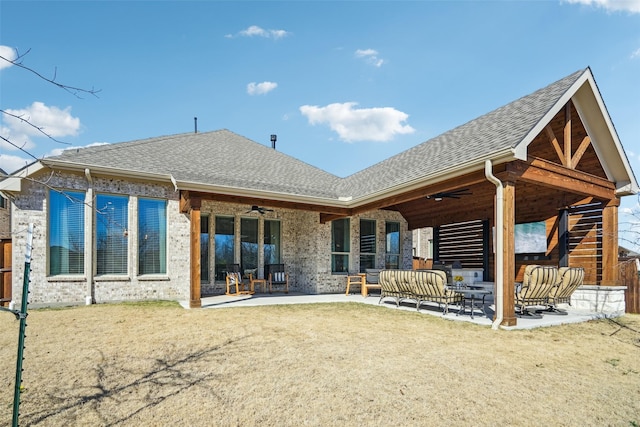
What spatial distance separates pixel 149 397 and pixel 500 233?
19.0 ft

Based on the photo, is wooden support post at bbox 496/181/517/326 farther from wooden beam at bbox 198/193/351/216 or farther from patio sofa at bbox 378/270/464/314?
wooden beam at bbox 198/193/351/216

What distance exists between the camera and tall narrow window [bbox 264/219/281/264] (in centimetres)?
1234

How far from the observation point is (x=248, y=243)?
1203 cm

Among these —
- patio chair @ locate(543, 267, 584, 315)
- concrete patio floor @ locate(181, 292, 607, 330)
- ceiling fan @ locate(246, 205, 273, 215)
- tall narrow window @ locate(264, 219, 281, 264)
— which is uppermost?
ceiling fan @ locate(246, 205, 273, 215)

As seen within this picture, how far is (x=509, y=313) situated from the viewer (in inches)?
252

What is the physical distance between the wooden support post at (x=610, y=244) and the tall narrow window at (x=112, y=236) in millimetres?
11688

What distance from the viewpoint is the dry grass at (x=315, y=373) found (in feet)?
10.2

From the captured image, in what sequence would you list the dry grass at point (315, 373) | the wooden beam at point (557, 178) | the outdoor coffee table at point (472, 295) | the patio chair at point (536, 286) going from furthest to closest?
the outdoor coffee table at point (472, 295) < the patio chair at point (536, 286) < the wooden beam at point (557, 178) < the dry grass at point (315, 373)

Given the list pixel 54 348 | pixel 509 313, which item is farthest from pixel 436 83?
pixel 54 348

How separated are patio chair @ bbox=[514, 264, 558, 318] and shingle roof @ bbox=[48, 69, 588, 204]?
255 centimetres

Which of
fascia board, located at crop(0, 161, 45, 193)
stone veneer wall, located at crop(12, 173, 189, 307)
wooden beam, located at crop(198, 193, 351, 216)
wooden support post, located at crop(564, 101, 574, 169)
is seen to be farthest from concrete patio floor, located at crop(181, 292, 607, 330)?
fascia board, located at crop(0, 161, 45, 193)

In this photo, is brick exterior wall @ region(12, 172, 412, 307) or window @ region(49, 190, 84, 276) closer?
brick exterior wall @ region(12, 172, 412, 307)

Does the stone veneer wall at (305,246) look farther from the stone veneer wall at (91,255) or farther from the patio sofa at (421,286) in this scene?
the patio sofa at (421,286)

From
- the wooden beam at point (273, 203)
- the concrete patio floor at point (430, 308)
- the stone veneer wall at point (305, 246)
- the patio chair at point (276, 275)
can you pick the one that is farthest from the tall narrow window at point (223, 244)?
the wooden beam at point (273, 203)
